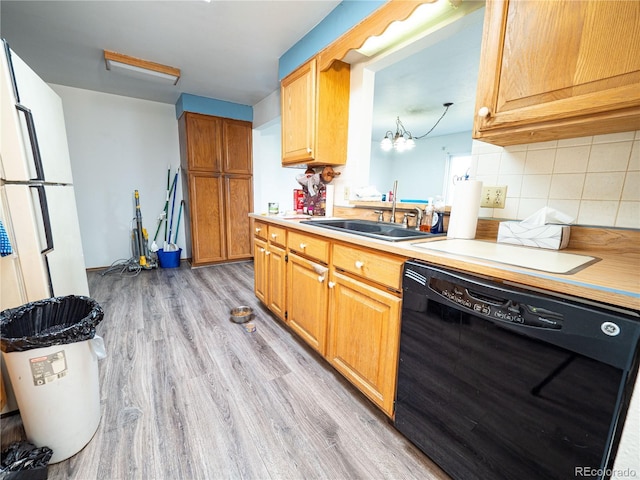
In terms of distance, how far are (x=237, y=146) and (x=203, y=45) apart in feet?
5.19

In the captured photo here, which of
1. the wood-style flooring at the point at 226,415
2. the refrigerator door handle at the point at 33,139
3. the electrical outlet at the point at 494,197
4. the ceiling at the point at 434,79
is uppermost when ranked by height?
the ceiling at the point at 434,79

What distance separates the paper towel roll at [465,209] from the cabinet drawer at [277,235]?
1129mm

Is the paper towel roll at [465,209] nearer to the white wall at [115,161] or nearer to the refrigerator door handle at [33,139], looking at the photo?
the refrigerator door handle at [33,139]

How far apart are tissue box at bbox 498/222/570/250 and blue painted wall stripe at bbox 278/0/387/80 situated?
1.47 meters

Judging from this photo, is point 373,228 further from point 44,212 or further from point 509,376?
point 44,212

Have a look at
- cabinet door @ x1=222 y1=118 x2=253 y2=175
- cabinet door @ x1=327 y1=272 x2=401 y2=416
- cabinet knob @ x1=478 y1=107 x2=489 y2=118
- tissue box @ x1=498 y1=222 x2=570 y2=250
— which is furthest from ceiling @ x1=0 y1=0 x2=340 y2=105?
cabinet door @ x1=327 y1=272 x2=401 y2=416

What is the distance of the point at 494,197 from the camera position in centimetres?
132

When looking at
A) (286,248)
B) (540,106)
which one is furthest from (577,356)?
(286,248)

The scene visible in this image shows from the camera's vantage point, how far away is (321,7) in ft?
6.08

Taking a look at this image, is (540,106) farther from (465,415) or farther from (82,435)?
(82,435)

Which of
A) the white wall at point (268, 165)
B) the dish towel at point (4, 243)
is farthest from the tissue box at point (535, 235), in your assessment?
the white wall at point (268, 165)

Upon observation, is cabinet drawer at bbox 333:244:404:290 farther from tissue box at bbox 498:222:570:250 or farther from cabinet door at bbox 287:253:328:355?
tissue box at bbox 498:222:570:250

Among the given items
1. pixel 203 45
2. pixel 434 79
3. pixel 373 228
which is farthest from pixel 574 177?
pixel 203 45

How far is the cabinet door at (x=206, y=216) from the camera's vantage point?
3.65 metres
